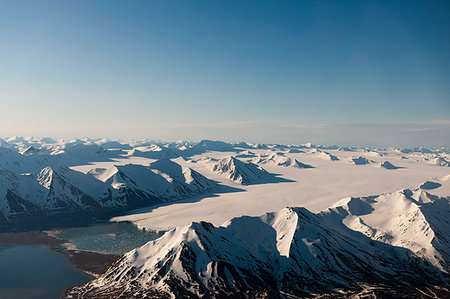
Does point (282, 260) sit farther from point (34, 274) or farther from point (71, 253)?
point (71, 253)

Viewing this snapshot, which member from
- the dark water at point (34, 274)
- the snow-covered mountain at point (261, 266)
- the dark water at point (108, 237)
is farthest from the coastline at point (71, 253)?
the snow-covered mountain at point (261, 266)

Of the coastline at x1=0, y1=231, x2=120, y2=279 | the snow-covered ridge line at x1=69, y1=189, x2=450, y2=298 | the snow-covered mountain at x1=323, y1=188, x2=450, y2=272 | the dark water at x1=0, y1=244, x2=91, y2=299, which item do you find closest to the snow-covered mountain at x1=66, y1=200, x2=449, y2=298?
the snow-covered ridge line at x1=69, y1=189, x2=450, y2=298

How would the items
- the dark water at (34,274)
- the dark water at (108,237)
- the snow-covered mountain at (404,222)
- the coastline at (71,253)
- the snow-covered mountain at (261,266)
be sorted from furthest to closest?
the dark water at (108,237) < the coastline at (71,253) < the snow-covered mountain at (404,222) < the dark water at (34,274) < the snow-covered mountain at (261,266)

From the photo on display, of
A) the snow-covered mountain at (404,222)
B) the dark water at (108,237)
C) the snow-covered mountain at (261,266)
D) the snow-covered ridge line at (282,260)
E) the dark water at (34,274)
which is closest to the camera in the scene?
the snow-covered mountain at (261,266)

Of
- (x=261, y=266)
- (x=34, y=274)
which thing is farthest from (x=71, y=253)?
(x=261, y=266)

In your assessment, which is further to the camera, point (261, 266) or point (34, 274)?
point (34, 274)

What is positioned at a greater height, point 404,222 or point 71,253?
point 404,222

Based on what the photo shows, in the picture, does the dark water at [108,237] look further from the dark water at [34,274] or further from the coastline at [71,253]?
the dark water at [34,274]

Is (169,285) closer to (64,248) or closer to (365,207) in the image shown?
(64,248)
